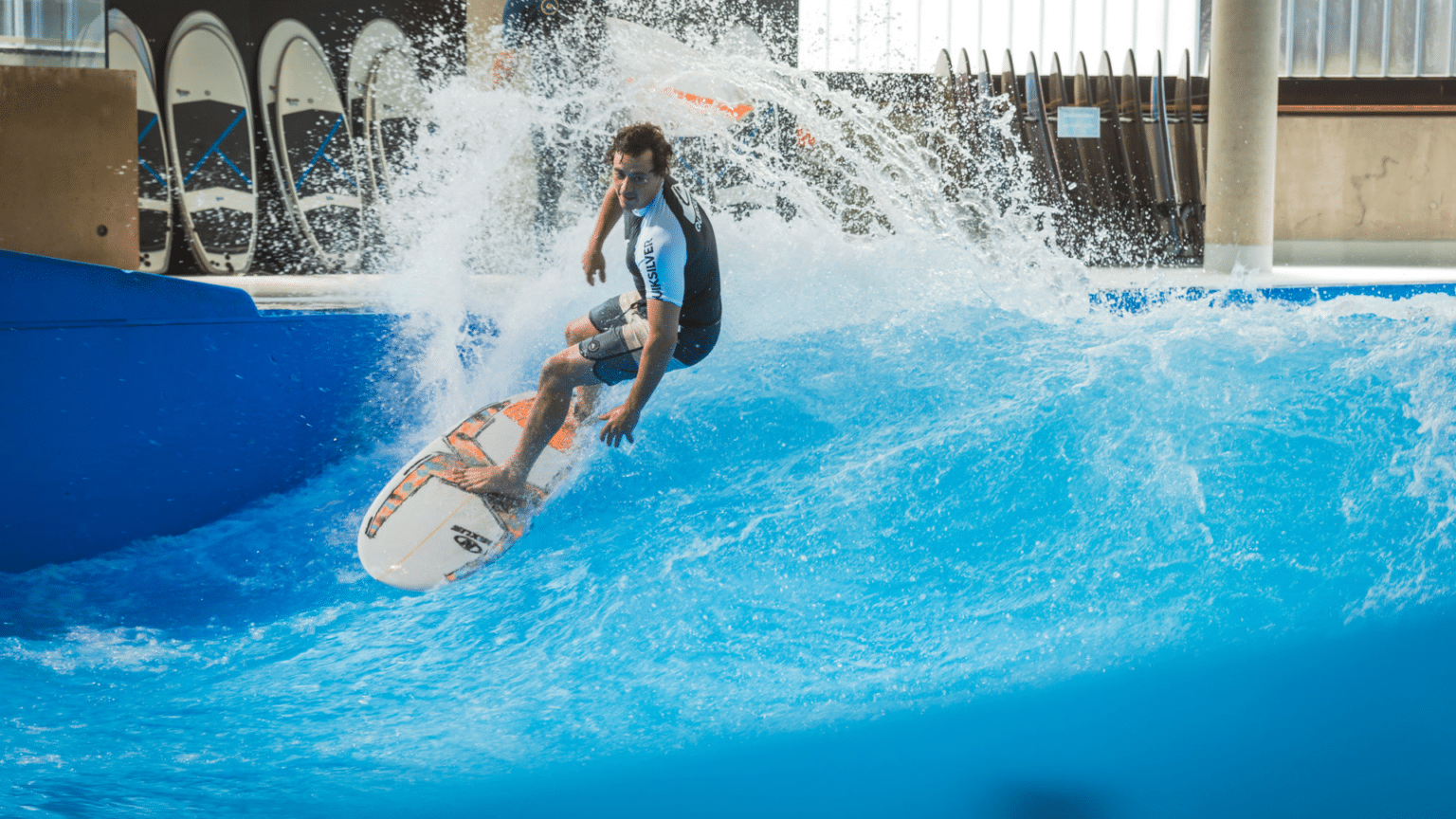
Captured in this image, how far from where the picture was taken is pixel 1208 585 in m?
3.28

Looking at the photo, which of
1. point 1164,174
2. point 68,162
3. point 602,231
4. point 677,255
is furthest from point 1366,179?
point 68,162

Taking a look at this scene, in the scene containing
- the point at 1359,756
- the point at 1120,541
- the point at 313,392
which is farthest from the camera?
the point at 313,392

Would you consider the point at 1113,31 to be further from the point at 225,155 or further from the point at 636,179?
the point at 636,179

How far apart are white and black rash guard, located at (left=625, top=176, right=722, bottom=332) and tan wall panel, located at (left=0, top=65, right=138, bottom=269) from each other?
7.01 feet

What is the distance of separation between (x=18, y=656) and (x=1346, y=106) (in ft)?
46.0

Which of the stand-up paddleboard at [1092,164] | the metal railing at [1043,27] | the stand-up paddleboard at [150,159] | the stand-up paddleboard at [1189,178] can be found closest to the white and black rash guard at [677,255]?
the stand-up paddleboard at [150,159]

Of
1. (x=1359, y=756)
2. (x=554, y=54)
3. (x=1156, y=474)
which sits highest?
(x=554, y=54)

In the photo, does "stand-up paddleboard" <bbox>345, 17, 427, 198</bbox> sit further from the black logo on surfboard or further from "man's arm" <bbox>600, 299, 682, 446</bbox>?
"man's arm" <bbox>600, 299, 682, 446</bbox>

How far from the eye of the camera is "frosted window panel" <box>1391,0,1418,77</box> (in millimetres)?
12906

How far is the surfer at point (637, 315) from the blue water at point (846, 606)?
1.37 feet

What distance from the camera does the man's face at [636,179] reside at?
10.4 feet

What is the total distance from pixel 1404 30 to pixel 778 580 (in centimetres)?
1387

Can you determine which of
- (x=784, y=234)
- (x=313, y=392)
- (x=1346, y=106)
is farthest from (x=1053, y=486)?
(x=1346, y=106)

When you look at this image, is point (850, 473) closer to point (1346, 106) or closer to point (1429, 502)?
point (1429, 502)
